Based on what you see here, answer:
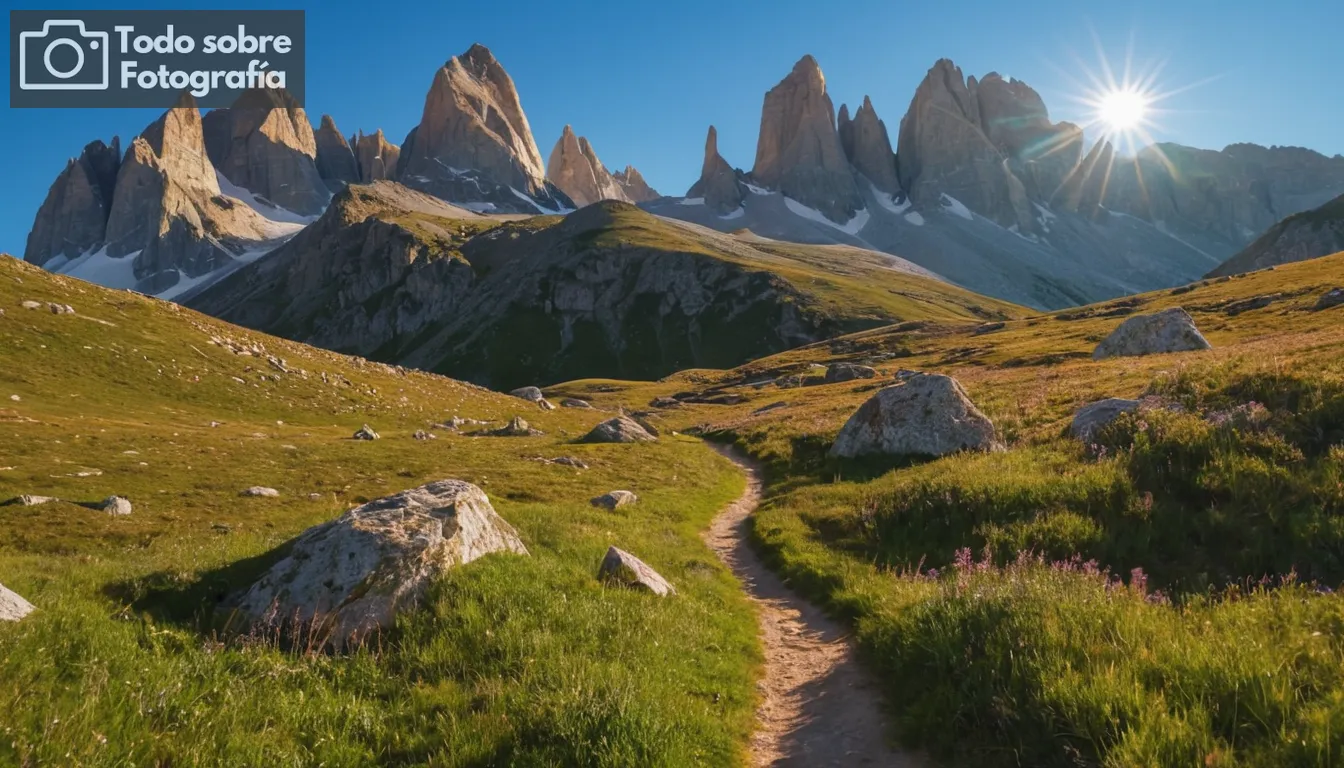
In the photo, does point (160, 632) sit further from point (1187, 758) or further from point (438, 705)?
point (1187, 758)

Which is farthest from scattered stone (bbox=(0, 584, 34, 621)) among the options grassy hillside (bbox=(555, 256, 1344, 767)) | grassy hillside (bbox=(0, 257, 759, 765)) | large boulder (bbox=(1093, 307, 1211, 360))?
large boulder (bbox=(1093, 307, 1211, 360))

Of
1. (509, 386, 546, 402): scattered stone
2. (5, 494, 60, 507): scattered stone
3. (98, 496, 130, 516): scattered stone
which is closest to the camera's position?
(5, 494, 60, 507): scattered stone

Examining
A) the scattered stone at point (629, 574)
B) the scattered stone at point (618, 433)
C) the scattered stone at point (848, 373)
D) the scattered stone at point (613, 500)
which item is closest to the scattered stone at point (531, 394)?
the scattered stone at point (618, 433)

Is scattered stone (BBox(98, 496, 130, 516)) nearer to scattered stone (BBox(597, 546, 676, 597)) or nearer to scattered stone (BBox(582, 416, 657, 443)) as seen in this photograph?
scattered stone (BBox(597, 546, 676, 597))

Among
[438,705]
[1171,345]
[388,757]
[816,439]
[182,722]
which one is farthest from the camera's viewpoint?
[1171,345]

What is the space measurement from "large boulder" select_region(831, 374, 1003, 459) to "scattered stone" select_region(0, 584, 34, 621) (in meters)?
25.1

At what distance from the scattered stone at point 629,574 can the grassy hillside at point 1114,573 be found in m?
3.66

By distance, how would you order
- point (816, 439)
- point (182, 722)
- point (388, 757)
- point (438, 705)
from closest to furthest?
point (182, 722) < point (388, 757) < point (438, 705) < point (816, 439)

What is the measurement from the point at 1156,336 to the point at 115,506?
73.5 metres

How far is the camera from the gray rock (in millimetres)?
19812

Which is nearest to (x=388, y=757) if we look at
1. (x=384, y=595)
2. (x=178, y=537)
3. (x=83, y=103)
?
(x=384, y=595)

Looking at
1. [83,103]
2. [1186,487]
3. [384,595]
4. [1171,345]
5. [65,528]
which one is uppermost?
[83,103]

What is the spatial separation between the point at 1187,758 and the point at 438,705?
7.62 metres

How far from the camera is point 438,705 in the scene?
7.66m
